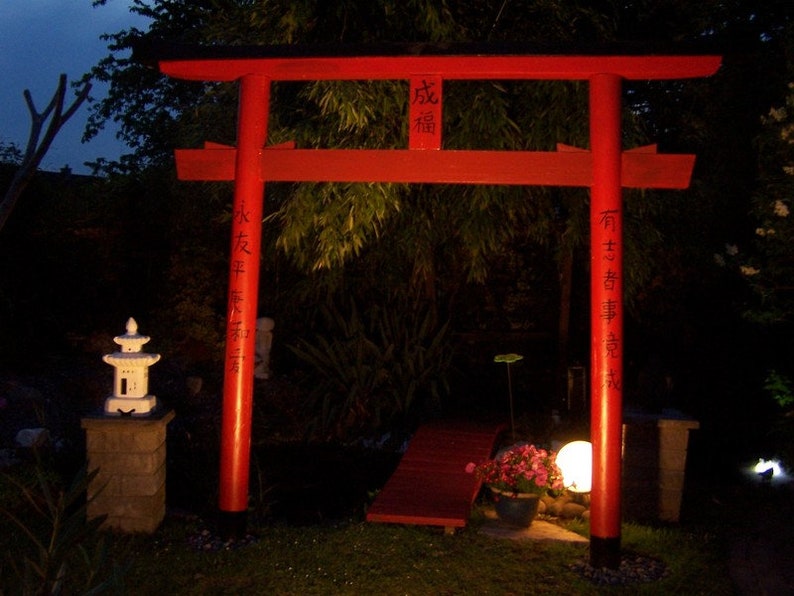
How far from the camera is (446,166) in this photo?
17.2ft

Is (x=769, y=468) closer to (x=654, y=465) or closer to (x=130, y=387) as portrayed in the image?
(x=654, y=465)

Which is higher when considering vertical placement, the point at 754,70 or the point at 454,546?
the point at 754,70

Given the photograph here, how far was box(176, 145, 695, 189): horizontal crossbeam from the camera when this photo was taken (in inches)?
201

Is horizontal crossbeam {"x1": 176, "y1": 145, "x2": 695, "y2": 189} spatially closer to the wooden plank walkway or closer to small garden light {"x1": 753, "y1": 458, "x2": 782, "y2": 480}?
the wooden plank walkway

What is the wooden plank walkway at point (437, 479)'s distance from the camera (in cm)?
575

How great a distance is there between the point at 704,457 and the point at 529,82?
4.47m

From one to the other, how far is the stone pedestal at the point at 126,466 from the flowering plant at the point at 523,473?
2241 millimetres

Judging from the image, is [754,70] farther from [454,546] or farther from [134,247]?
[134,247]

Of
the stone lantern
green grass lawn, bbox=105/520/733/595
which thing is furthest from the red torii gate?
the stone lantern

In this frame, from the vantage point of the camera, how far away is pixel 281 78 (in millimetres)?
5398

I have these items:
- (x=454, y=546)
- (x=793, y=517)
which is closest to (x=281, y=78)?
(x=454, y=546)

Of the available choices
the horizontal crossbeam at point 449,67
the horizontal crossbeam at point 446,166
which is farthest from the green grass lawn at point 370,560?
the horizontal crossbeam at point 449,67

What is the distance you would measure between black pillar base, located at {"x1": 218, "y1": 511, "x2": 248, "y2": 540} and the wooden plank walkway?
34.7 inches

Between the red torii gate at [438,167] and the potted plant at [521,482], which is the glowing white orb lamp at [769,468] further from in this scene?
the red torii gate at [438,167]
